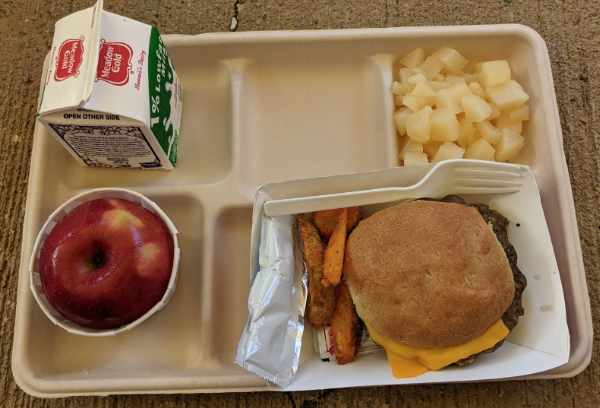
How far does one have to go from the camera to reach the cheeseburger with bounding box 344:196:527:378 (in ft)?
2.83

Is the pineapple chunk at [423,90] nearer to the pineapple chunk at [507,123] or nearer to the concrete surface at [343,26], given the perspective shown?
the pineapple chunk at [507,123]

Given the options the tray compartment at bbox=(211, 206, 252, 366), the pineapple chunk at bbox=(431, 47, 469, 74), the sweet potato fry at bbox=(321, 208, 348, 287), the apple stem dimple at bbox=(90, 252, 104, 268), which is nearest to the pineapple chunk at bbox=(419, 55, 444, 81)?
the pineapple chunk at bbox=(431, 47, 469, 74)

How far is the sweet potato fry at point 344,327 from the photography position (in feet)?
3.09

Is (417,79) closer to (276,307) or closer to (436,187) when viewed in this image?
(436,187)

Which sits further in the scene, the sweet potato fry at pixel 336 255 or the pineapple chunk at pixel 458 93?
the pineapple chunk at pixel 458 93

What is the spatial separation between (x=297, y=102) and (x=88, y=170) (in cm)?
53

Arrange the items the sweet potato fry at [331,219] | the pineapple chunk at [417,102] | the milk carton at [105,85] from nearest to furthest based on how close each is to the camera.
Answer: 1. the milk carton at [105,85]
2. the sweet potato fry at [331,219]
3. the pineapple chunk at [417,102]

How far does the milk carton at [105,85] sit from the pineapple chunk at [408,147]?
54 cm

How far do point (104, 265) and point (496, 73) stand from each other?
0.95 meters

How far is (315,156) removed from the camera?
115 centimetres

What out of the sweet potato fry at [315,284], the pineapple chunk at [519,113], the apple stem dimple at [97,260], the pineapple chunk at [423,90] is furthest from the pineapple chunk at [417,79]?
the apple stem dimple at [97,260]

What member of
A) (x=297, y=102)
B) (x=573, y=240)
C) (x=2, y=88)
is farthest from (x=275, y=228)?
(x=2, y=88)

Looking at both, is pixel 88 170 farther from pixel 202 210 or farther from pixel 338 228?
pixel 338 228

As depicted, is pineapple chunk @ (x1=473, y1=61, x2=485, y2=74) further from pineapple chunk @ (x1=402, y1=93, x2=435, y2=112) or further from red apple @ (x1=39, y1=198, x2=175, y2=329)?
red apple @ (x1=39, y1=198, x2=175, y2=329)
